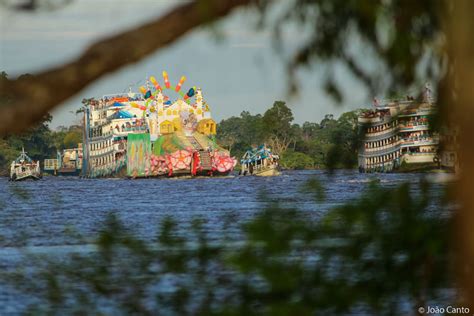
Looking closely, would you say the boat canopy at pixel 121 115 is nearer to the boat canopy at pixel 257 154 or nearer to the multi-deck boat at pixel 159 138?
the multi-deck boat at pixel 159 138

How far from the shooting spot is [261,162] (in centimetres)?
7338

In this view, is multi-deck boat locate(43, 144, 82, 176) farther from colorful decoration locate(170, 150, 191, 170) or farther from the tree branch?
the tree branch

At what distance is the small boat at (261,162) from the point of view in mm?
70375

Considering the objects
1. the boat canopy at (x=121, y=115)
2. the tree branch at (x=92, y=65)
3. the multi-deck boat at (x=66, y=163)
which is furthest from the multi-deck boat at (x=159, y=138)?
the tree branch at (x=92, y=65)

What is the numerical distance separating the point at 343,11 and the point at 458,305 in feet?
3.35

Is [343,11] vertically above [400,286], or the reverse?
[343,11]

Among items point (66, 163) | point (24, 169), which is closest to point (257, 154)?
point (24, 169)

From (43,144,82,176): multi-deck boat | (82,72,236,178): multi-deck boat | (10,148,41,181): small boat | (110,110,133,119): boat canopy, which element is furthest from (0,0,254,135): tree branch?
(43,144,82,176): multi-deck boat

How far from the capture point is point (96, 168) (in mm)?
82250

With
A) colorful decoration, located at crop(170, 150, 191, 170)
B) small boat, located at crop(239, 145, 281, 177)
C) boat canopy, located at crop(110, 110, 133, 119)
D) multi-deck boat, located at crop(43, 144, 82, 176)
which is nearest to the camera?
colorful decoration, located at crop(170, 150, 191, 170)

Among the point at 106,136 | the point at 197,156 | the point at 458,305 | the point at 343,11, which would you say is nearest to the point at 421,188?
the point at 458,305

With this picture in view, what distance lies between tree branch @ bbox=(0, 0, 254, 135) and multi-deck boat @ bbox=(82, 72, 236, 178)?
6375cm

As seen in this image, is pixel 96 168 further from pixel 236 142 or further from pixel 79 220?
pixel 79 220

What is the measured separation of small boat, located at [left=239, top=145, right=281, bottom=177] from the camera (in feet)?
231
